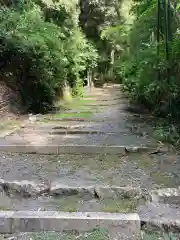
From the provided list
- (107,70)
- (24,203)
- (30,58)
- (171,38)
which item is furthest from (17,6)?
(107,70)

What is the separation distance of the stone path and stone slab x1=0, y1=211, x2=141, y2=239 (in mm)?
157

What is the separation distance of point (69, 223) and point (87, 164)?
1.94m

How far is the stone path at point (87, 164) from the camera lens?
3.58 metres

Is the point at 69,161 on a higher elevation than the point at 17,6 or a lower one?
lower

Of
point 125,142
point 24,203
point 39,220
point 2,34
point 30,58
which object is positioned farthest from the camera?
point 30,58

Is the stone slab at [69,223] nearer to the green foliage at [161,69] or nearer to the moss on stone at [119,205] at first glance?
Answer: the moss on stone at [119,205]

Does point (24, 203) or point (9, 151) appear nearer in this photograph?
point (24, 203)

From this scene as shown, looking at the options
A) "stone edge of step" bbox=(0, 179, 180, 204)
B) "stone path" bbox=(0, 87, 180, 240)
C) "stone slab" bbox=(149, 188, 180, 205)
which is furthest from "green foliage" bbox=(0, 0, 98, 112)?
"stone slab" bbox=(149, 188, 180, 205)

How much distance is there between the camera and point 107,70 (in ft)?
87.2

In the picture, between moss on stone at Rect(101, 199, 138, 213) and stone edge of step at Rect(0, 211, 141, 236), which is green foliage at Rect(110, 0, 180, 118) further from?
stone edge of step at Rect(0, 211, 141, 236)

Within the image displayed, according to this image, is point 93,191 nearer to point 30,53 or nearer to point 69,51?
point 30,53

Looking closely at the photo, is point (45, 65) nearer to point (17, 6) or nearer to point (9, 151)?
point (17, 6)

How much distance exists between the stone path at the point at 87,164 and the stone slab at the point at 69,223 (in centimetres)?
16

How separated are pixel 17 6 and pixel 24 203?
28.1ft
